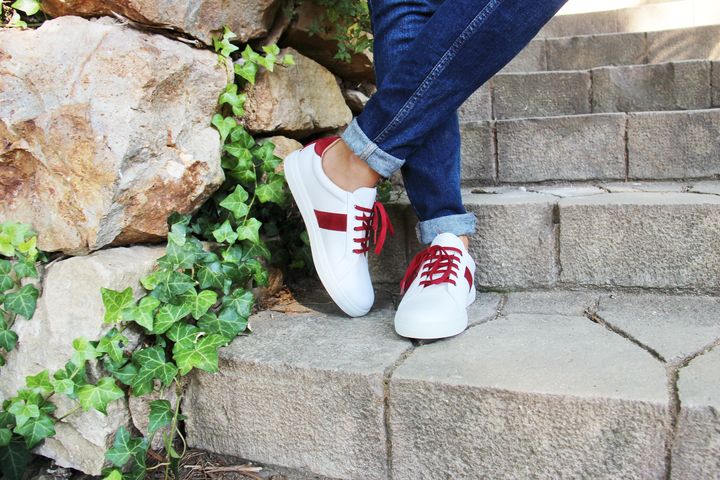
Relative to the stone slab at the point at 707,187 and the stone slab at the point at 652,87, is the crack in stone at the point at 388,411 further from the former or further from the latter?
the stone slab at the point at 652,87

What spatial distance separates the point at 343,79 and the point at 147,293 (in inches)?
39.2

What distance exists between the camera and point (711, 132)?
5.09 feet

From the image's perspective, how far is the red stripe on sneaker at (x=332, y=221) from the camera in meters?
1.17

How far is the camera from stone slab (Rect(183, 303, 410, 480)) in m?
0.95

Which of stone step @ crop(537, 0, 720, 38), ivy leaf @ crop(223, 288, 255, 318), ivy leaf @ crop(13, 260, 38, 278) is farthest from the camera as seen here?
stone step @ crop(537, 0, 720, 38)

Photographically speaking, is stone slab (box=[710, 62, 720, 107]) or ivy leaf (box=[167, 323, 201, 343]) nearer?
ivy leaf (box=[167, 323, 201, 343])

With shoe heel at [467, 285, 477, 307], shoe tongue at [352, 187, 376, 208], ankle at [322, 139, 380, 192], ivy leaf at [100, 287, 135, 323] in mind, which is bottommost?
shoe heel at [467, 285, 477, 307]

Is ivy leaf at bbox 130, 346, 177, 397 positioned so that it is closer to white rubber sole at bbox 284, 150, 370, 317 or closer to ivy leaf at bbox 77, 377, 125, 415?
ivy leaf at bbox 77, 377, 125, 415

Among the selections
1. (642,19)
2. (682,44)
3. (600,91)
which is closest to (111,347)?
(600,91)

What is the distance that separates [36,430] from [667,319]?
1.19m

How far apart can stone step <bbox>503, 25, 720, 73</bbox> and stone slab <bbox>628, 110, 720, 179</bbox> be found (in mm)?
782

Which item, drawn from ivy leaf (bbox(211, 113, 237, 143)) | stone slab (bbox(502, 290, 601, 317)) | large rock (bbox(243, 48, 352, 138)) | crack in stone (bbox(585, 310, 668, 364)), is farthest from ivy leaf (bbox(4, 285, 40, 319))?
crack in stone (bbox(585, 310, 668, 364))

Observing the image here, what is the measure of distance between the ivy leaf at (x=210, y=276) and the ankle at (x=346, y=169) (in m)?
0.30

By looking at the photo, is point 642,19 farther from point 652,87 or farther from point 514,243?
point 514,243
